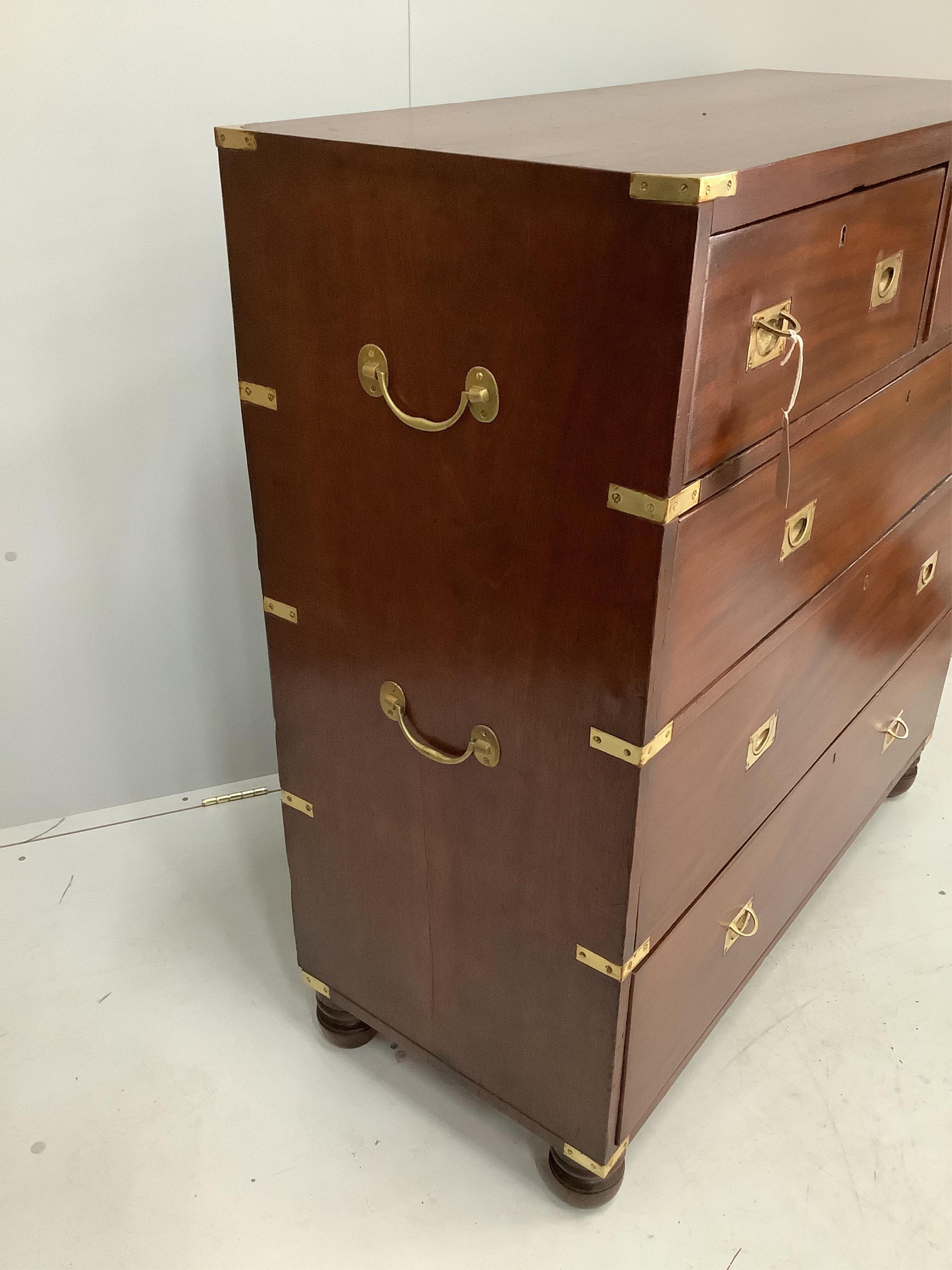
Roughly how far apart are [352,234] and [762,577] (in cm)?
53

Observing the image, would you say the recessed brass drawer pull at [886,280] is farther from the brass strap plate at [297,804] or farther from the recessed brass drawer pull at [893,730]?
the brass strap plate at [297,804]

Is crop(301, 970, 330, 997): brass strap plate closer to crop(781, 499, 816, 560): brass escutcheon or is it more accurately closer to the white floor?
the white floor

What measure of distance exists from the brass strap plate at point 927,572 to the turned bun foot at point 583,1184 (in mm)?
939

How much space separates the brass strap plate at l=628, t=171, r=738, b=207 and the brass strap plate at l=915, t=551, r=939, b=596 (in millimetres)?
1008

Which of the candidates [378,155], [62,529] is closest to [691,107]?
[378,155]

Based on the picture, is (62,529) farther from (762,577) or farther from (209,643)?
(762,577)

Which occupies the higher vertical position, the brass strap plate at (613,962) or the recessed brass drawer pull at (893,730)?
the brass strap plate at (613,962)

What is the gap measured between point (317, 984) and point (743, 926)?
59 centimetres

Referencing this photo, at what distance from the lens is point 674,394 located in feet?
2.85

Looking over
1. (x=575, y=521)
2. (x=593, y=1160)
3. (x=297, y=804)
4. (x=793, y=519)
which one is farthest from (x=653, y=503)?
(x=593, y=1160)

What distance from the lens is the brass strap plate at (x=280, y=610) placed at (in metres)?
1.29

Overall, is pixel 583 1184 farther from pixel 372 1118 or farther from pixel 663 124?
pixel 663 124

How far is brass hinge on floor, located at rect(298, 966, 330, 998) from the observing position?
60.4 inches

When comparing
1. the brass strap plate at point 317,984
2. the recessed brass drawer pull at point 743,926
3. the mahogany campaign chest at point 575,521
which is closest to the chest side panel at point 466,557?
the mahogany campaign chest at point 575,521
